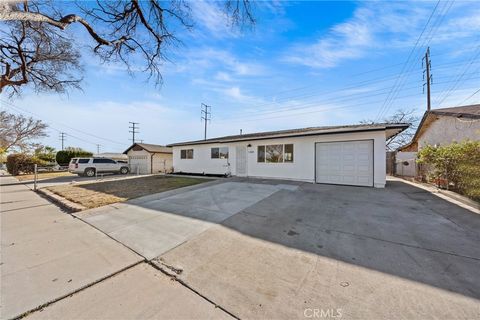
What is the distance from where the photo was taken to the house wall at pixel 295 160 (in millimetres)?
8453

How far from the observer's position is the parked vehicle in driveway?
15549 millimetres

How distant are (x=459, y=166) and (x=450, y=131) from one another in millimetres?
5487

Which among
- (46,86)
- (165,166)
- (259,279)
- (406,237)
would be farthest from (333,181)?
(165,166)

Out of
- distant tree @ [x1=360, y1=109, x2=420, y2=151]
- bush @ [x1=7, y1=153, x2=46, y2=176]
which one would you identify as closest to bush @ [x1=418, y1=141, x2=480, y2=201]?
distant tree @ [x1=360, y1=109, x2=420, y2=151]

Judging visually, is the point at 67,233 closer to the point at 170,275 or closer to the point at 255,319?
the point at 170,275

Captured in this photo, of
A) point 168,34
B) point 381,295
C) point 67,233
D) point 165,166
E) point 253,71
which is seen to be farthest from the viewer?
point 165,166

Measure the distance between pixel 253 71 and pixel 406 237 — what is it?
1041 cm

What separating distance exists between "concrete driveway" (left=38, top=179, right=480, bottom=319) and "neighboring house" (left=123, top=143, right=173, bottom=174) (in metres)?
15.6

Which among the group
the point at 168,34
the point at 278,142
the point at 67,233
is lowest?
the point at 67,233

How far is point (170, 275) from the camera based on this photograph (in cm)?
242

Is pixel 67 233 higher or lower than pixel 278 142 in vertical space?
lower

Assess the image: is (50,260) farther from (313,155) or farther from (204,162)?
(204,162)

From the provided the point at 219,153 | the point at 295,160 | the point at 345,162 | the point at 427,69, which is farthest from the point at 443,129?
the point at 219,153

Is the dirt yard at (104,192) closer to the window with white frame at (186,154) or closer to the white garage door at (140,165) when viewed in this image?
the window with white frame at (186,154)
